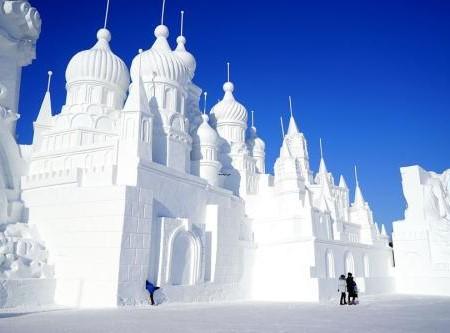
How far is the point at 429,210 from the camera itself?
28062 mm

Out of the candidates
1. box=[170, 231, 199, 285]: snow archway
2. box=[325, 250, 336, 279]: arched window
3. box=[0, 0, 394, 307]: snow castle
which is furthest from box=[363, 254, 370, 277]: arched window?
box=[170, 231, 199, 285]: snow archway

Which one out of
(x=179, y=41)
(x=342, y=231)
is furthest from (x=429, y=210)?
(x=179, y=41)

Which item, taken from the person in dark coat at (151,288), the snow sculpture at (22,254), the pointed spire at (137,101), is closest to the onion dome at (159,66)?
the pointed spire at (137,101)

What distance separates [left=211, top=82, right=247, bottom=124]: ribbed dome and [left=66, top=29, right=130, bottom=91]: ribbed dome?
10.3 metres

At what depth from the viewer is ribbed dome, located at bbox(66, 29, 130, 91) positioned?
77.6 feet

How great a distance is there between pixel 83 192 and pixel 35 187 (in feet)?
12.2

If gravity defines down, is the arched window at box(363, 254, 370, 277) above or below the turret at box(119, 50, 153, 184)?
below

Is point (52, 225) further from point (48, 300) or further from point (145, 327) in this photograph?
point (145, 327)

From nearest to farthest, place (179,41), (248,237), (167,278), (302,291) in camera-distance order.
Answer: (167,278)
(302,291)
(248,237)
(179,41)

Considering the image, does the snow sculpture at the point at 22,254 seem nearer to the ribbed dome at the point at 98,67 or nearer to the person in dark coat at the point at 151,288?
the person in dark coat at the point at 151,288

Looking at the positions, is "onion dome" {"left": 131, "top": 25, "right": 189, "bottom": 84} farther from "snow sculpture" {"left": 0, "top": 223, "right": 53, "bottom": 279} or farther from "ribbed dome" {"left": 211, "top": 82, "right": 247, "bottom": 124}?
"snow sculpture" {"left": 0, "top": 223, "right": 53, "bottom": 279}

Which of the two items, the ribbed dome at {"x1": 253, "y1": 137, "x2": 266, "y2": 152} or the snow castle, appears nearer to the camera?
the snow castle

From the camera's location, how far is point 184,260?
62.3ft

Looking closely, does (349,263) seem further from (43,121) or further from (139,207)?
(43,121)
